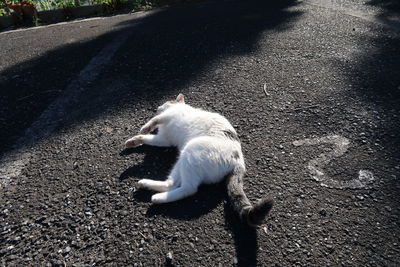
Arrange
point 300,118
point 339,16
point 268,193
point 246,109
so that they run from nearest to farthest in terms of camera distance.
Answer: point 268,193 → point 300,118 → point 246,109 → point 339,16

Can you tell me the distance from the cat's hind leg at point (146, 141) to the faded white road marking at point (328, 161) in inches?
57.2

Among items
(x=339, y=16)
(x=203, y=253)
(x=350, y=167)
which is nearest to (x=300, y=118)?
(x=350, y=167)

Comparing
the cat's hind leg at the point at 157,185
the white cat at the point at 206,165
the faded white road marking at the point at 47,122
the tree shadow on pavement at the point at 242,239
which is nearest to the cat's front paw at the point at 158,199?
the white cat at the point at 206,165

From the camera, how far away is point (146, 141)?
3.16 meters

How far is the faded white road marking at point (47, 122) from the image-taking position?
295 cm

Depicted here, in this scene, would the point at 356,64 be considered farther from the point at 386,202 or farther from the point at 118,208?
the point at 118,208

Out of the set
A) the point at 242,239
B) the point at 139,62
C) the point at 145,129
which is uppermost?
the point at 139,62

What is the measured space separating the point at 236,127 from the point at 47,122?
7.93 ft

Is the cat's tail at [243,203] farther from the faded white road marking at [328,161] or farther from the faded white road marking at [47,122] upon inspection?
the faded white road marking at [47,122]

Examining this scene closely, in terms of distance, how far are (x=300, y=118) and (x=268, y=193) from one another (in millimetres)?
1316

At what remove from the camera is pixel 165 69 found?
476cm

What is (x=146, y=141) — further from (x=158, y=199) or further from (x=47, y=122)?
(x=47, y=122)

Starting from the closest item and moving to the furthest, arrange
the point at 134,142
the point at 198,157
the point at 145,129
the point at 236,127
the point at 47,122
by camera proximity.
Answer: the point at 198,157 < the point at 134,142 < the point at 145,129 < the point at 236,127 < the point at 47,122

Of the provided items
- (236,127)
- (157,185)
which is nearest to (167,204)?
(157,185)
